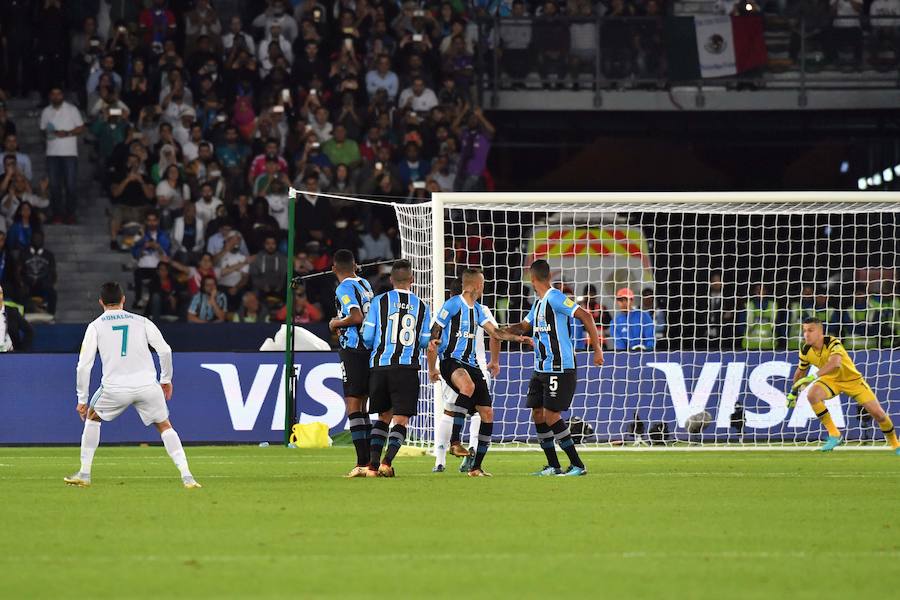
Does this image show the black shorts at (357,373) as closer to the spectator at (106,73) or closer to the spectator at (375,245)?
the spectator at (375,245)

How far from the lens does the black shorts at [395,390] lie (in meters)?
13.2

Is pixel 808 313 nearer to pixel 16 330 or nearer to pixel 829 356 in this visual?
pixel 829 356

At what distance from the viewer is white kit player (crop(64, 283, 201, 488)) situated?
1200 centimetres

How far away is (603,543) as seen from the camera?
8.45 meters

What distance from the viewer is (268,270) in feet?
75.2

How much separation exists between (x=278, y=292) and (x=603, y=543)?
48.2ft

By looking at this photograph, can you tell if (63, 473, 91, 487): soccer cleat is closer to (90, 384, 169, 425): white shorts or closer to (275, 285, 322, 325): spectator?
(90, 384, 169, 425): white shorts

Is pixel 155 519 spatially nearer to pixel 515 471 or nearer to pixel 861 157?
pixel 515 471

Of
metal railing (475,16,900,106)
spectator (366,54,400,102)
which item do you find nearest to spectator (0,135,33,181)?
spectator (366,54,400,102)

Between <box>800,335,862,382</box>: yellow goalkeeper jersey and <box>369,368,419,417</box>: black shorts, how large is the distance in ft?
20.4

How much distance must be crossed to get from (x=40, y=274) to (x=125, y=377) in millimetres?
11447

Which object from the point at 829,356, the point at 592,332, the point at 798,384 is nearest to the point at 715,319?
the point at 829,356

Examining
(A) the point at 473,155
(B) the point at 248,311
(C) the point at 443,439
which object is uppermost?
(A) the point at 473,155

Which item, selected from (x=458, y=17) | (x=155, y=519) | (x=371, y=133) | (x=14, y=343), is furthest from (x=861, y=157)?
(x=155, y=519)
